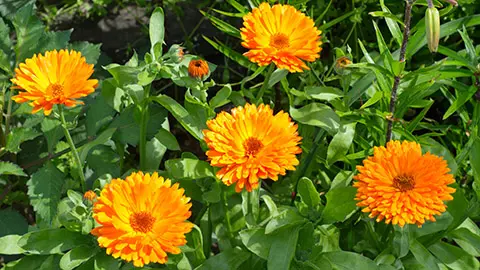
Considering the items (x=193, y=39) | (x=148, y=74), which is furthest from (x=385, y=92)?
(x=193, y=39)

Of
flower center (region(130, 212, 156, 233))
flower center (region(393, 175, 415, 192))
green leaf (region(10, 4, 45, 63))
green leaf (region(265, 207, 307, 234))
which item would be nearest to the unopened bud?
flower center (region(393, 175, 415, 192))

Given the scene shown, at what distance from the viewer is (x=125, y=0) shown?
2.62 metres

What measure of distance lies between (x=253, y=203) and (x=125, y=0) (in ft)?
4.31

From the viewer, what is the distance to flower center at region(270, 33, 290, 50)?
146cm

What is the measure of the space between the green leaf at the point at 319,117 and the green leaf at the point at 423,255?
0.98 ft

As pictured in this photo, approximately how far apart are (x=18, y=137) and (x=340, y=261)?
2.67ft

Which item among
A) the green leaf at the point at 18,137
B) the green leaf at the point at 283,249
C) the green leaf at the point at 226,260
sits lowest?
the green leaf at the point at 226,260

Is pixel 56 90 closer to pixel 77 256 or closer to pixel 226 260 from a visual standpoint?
pixel 77 256

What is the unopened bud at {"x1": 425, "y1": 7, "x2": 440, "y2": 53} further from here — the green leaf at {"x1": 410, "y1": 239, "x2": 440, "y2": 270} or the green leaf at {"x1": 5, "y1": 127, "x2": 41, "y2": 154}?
the green leaf at {"x1": 5, "y1": 127, "x2": 41, "y2": 154}

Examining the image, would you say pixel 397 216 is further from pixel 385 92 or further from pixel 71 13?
pixel 71 13

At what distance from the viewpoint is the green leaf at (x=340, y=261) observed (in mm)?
1473

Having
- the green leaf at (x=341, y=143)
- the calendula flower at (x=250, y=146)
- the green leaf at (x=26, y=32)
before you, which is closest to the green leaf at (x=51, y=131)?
the green leaf at (x=26, y=32)

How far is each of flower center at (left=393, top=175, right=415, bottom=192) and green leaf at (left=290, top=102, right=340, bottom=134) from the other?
28 centimetres

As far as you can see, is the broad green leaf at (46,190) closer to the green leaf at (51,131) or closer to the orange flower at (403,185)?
the green leaf at (51,131)
